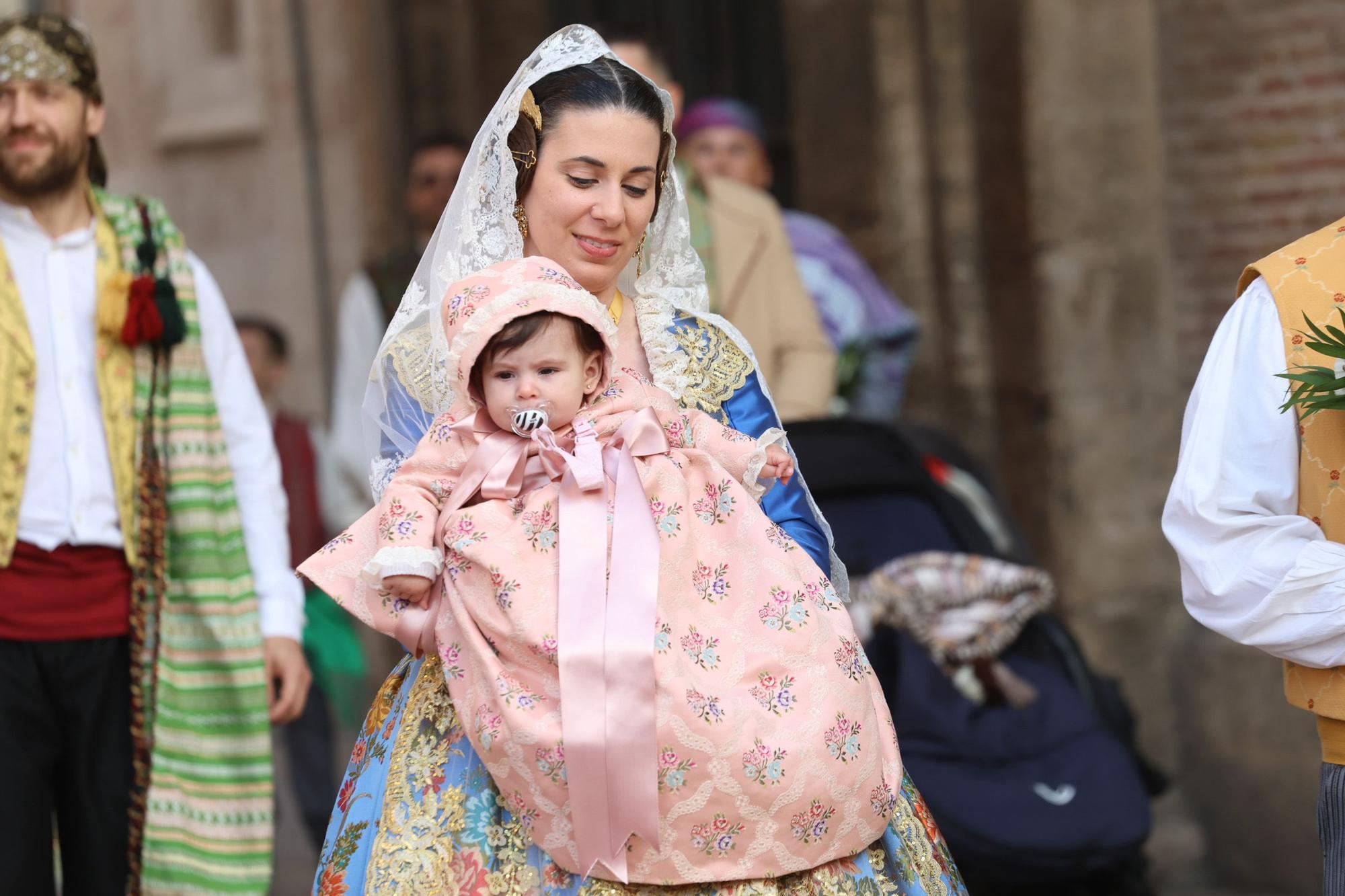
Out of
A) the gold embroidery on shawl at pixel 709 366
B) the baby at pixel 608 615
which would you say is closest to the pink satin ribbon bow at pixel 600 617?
the baby at pixel 608 615


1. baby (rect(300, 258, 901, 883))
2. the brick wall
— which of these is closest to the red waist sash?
baby (rect(300, 258, 901, 883))

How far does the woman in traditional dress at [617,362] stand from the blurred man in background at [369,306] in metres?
2.63

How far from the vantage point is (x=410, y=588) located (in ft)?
8.30

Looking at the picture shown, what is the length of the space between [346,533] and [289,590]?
1319 millimetres

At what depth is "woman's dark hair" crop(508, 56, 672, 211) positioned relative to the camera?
2.86m

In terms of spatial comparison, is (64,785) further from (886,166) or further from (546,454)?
(886,166)

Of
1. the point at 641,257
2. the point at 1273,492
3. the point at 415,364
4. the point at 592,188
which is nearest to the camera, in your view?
the point at 1273,492

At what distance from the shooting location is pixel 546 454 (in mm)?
2580

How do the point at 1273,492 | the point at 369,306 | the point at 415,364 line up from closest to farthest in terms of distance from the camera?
the point at 1273,492 < the point at 415,364 < the point at 369,306

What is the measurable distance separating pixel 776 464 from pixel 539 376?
0.42m

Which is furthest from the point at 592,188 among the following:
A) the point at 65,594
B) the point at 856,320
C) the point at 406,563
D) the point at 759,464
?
the point at 856,320

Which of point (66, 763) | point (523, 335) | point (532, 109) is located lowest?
point (66, 763)

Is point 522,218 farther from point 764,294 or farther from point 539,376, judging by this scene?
point 764,294

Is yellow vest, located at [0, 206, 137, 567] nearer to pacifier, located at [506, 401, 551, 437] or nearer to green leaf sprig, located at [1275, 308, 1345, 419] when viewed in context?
pacifier, located at [506, 401, 551, 437]
